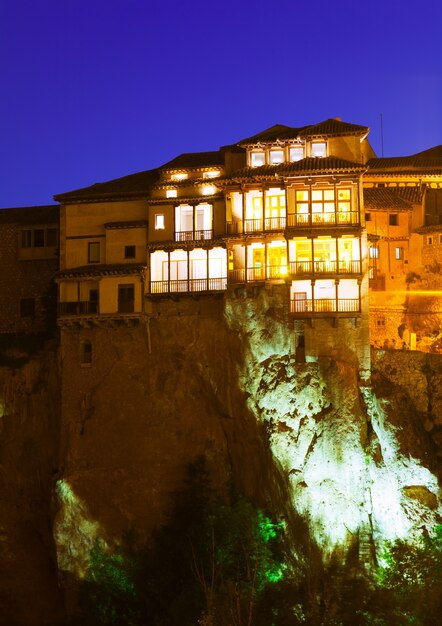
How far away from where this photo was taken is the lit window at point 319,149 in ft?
181

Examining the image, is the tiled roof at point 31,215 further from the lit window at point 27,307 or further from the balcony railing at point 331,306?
the balcony railing at point 331,306

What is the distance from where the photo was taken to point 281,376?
5169 centimetres

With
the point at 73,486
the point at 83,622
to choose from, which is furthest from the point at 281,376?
the point at 83,622

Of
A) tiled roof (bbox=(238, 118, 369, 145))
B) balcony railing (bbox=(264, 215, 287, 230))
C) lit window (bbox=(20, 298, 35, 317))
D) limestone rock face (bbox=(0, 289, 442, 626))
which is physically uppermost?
tiled roof (bbox=(238, 118, 369, 145))

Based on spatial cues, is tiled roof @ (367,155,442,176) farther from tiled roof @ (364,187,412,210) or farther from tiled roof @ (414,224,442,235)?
tiled roof @ (414,224,442,235)

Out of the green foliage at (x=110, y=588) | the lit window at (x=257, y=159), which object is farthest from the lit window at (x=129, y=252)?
the green foliage at (x=110, y=588)

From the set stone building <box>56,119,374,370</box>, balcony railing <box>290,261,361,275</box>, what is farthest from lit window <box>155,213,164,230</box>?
balcony railing <box>290,261,361,275</box>

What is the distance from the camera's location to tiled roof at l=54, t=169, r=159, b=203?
5800 cm

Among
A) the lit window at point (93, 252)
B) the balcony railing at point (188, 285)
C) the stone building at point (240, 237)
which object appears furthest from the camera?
the lit window at point (93, 252)

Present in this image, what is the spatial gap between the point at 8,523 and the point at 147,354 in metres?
14.3

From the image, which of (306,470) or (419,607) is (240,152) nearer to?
(306,470)

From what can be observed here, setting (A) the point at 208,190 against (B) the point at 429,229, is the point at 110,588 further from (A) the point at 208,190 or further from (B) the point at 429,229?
(B) the point at 429,229

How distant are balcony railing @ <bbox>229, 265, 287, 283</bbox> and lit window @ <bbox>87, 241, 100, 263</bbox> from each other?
9066mm

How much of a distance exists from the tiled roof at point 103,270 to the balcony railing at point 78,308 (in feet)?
5.47
